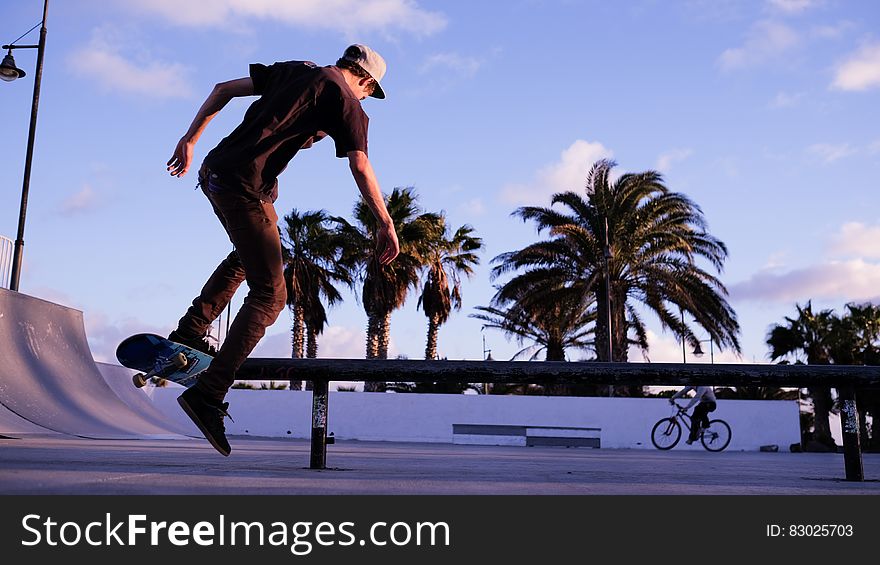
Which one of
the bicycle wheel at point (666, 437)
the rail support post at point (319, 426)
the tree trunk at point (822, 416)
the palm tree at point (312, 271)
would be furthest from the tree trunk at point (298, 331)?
the rail support post at point (319, 426)

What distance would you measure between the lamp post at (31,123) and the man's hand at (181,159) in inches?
427

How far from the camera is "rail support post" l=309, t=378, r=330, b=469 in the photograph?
13.8 ft

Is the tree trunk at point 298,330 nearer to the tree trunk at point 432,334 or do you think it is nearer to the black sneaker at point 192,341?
the tree trunk at point 432,334

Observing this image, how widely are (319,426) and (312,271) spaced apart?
28099mm

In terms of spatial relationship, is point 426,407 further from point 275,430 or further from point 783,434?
point 783,434

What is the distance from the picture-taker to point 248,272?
11.1 ft

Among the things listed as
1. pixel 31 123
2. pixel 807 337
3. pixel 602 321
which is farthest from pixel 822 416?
pixel 31 123

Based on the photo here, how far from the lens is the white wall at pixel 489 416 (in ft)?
83.8

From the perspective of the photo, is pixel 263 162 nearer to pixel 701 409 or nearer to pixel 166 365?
pixel 166 365

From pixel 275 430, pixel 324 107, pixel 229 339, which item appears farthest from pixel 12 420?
pixel 275 430

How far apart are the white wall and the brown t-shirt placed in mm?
22437

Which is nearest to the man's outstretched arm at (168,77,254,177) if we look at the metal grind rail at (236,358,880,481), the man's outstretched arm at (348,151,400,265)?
the man's outstretched arm at (348,151,400,265)
